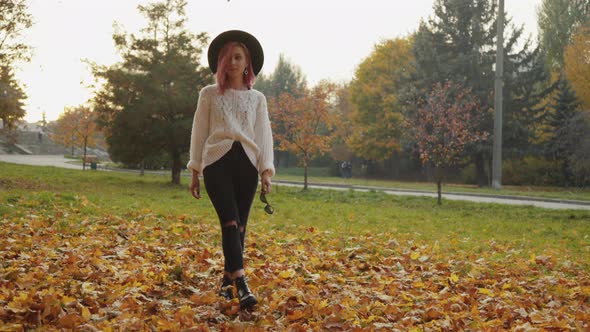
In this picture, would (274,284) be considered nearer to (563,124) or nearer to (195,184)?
(195,184)

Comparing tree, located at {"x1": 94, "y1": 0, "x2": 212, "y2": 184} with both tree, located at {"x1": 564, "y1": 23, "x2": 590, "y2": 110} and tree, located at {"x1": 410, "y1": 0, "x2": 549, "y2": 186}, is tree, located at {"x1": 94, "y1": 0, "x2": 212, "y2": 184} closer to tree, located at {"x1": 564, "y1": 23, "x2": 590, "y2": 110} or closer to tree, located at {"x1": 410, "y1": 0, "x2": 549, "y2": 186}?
tree, located at {"x1": 410, "y1": 0, "x2": 549, "y2": 186}

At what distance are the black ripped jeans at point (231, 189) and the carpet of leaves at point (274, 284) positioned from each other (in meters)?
0.40

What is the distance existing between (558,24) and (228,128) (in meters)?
48.1

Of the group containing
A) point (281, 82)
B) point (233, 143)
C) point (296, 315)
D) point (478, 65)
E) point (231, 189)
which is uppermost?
point (281, 82)

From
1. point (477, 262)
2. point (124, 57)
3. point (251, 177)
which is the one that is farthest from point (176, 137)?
point (251, 177)

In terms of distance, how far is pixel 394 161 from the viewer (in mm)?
45812

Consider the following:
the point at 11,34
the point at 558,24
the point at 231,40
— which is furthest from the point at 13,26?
the point at 558,24

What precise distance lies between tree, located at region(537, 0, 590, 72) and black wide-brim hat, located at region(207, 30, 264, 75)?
149 feet

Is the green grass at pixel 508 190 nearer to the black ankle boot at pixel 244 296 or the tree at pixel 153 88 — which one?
the tree at pixel 153 88

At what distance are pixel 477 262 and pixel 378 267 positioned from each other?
1473 mm

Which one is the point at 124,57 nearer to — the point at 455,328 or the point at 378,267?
the point at 378,267

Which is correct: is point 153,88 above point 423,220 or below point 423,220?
above

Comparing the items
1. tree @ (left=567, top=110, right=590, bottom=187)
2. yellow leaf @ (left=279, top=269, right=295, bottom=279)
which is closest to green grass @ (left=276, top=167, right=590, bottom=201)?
tree @ (left=567, top=110, right=590, bottom=187)

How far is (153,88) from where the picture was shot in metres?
22.4
